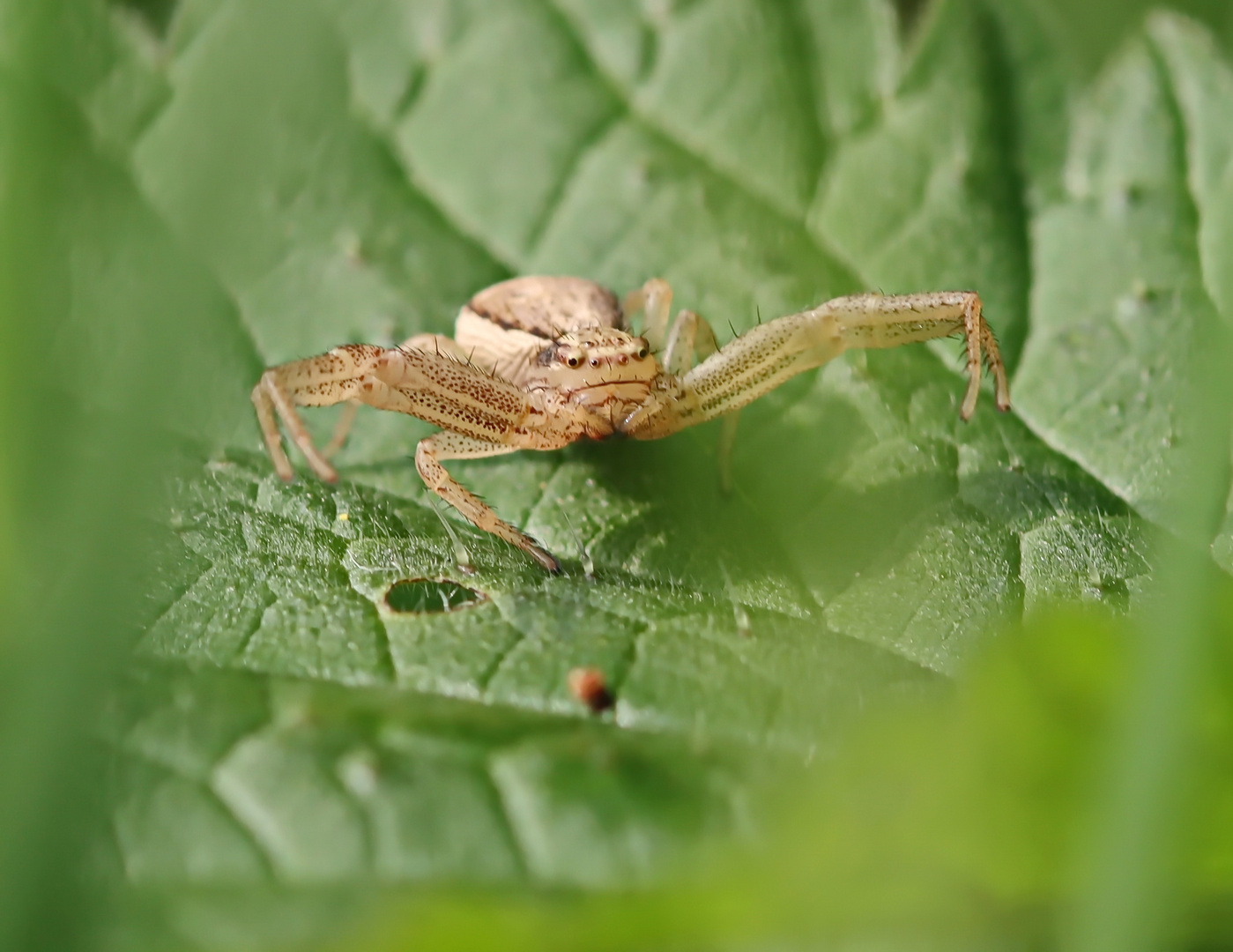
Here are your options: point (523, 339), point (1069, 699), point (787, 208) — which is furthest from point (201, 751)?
point (787, 208)

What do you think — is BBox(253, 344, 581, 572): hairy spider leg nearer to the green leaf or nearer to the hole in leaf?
the hole in leaf

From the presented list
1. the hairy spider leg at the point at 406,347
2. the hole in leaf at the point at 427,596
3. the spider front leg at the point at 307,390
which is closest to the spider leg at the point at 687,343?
the hairy spider leg at the point at 406,347

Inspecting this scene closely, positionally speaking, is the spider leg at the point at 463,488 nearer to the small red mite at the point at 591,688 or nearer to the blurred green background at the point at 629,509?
the blurred green background at the point at 629,509

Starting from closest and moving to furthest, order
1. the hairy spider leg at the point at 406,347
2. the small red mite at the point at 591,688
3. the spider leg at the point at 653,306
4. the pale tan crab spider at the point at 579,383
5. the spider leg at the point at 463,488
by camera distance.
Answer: the small red mite at the point at 591,688, the spider leg at the point at 463,488, the pale tan crab spider at the point at 579,383, the hairy spider leg at the point at 406,347, the spider leg at the point at 653,306

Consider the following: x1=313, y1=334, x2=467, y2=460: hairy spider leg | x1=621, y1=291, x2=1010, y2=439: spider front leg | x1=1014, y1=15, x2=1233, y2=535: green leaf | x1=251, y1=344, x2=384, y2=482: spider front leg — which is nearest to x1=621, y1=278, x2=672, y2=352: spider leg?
x1=621, y1=291, x2=1010, y2=439: spider front leg

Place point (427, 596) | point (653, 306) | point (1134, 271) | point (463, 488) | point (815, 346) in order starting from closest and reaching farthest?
point (427, 596) → point (463, 488) → point (815, 346) → point (1134, 271) → point (653, 306)

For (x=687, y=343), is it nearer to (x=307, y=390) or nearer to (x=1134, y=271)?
(x=307, y=390)

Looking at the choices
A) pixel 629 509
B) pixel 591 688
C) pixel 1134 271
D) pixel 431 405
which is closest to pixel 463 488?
pixel 431 405
